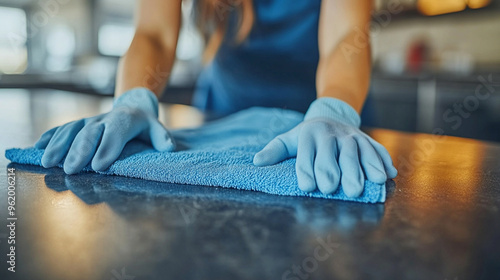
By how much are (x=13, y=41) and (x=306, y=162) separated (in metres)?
6.01

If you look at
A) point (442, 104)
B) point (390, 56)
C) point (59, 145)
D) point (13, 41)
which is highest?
point (59, 145)

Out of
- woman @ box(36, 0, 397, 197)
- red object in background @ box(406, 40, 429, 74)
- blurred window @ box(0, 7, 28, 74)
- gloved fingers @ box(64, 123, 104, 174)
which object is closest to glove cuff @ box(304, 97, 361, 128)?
woman @ box(36, 0, 397, 197)

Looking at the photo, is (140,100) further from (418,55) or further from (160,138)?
(418,55)

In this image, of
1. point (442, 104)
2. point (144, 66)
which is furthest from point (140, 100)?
point (442, 104)

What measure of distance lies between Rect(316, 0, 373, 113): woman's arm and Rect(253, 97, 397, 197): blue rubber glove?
0.15m

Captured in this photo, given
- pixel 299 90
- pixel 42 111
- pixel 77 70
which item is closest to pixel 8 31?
pixel 77 70

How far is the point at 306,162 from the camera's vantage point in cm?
48

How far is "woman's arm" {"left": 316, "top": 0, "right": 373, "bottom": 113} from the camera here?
757mm

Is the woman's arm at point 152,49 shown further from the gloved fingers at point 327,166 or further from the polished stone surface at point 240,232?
the gloved fingers at point 327,166

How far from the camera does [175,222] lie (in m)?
0.37

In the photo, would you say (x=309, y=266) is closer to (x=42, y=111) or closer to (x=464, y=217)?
(x=464, y=217)

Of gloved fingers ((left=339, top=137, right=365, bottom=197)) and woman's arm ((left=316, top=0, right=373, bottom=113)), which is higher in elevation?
woman's arm ((left=316, top=0, right=373, bottom=113))

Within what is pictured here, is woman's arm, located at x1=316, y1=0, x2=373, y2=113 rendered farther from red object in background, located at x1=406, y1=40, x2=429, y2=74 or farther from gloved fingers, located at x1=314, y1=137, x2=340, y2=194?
red object in background, located at x1=406, y1=40, x2=429, y2=74

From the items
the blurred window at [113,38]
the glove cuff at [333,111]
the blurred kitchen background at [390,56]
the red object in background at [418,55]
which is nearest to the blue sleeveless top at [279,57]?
the blurred kitchen background at [390,56]
